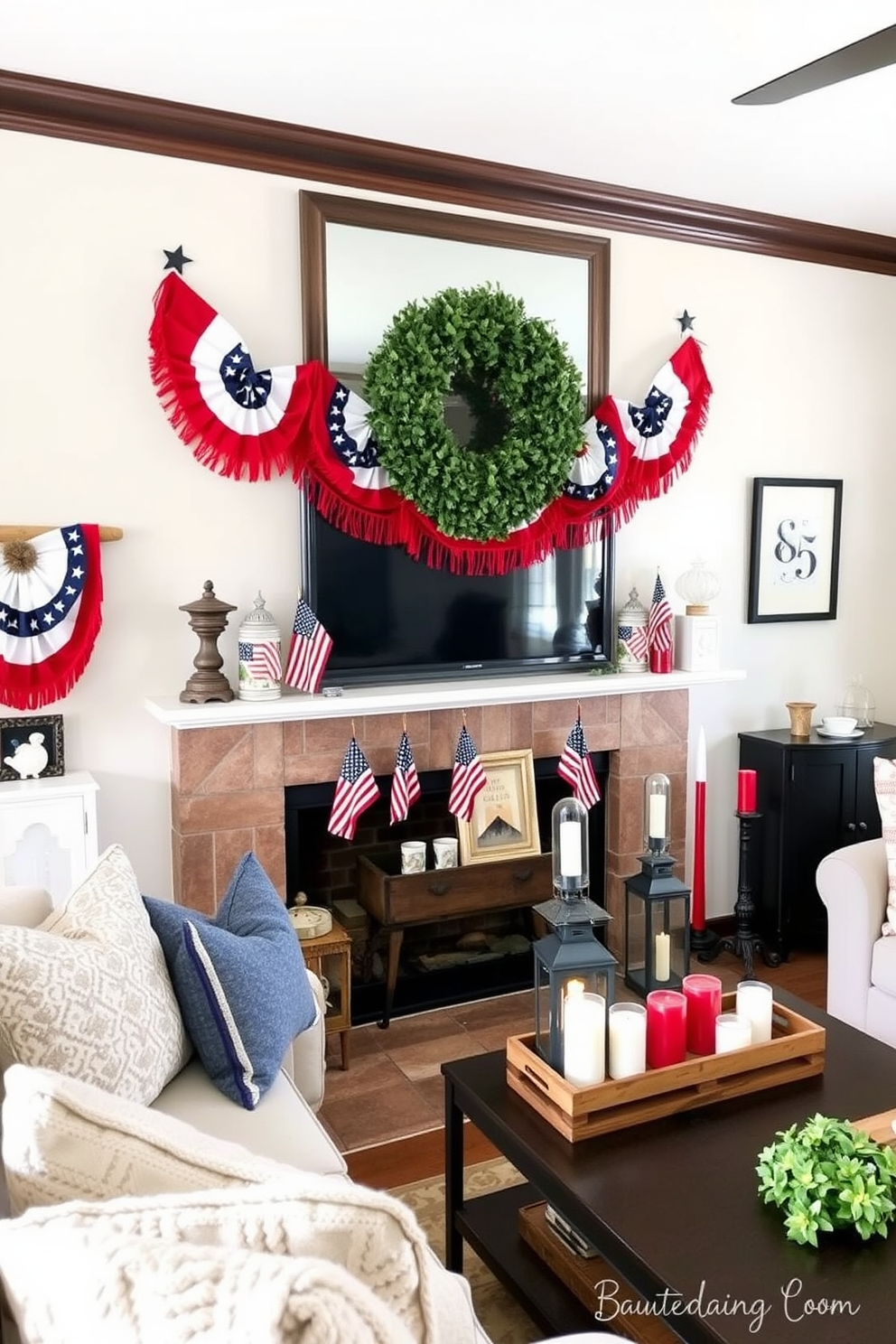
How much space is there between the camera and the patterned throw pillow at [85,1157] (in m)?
1.07

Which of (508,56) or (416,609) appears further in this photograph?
(416,609)

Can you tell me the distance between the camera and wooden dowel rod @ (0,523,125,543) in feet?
9.73

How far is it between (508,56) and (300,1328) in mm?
2851

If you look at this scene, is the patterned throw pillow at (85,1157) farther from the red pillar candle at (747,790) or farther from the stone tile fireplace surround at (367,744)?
the red pillar candle at (747,790)

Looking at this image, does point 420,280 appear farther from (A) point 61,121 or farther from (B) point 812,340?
(B) point 812,340

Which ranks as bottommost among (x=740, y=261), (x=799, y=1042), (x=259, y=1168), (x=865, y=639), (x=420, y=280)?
(x=799, y=1042)

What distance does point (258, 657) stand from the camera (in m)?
3.22

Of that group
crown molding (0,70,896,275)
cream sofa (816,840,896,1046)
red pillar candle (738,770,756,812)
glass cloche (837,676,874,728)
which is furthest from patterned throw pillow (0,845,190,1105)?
glass cloche (837,676,874,728)

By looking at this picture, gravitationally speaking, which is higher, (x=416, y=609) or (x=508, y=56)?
(x=508, y=56)

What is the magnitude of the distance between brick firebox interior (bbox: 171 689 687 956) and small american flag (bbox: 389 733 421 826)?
0.23ft

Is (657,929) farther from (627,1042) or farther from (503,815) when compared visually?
(503,815)

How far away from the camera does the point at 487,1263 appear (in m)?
2.05

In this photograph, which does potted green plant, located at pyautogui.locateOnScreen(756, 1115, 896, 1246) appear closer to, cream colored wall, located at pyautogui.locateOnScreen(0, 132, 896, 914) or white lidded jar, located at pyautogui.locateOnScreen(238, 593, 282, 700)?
white lidded jar, located at pyautogui.locateOnScreen(238, 593, 282, 700)

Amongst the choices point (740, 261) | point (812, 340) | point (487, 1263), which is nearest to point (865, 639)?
point (812, 340)
